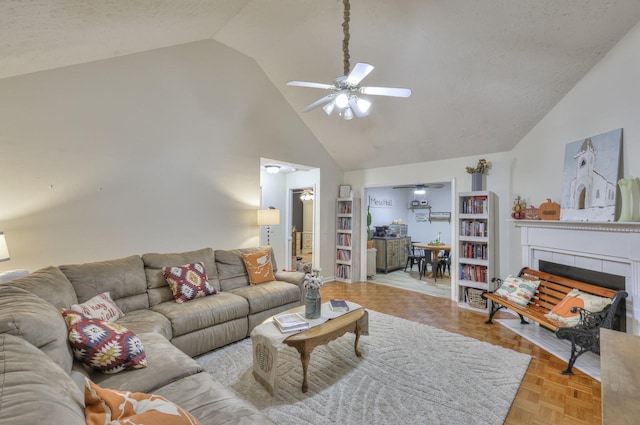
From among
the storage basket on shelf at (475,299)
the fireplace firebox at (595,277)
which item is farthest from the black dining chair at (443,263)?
the fireplace firebox at (595,277)

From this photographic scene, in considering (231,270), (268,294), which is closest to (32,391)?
(268,294)

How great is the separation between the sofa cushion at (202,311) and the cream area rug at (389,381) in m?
0.33

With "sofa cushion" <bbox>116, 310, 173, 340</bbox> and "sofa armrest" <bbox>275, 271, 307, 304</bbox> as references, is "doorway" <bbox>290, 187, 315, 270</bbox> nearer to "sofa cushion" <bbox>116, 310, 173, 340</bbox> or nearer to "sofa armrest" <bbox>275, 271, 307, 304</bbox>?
"sofa armrest" <bbox>275, 271, 307, 304</bbox>

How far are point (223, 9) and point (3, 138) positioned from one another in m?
2.39

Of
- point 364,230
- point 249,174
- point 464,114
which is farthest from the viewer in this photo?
point 364,230

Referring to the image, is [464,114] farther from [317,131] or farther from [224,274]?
[224,274]

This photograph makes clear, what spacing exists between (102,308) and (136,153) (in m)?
1.83

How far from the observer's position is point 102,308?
2.30 metres

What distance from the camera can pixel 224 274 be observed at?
3.47 meters

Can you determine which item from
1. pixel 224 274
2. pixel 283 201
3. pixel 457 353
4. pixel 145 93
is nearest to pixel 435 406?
pixel 457 353

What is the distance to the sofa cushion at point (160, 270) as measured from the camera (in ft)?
9.48

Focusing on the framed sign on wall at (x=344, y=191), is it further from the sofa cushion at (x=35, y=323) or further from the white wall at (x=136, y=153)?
the sofa cushion at (x=35, y=323)

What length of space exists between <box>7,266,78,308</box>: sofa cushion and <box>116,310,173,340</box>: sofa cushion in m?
0.42

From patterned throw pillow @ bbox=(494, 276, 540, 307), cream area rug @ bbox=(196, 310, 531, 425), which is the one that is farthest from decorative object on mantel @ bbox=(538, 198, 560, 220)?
cream area rug @ bbox=(196, 310, 531, 425)
